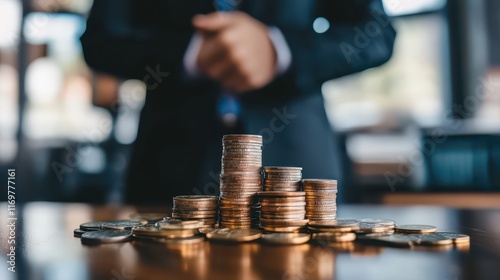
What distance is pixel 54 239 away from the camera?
31.3 inches

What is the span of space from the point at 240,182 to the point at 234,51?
1.09 feet

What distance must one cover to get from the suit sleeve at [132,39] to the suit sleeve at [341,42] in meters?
0.31

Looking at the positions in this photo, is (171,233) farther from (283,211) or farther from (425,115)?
(425,115)

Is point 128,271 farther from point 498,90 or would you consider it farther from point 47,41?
point 47,41

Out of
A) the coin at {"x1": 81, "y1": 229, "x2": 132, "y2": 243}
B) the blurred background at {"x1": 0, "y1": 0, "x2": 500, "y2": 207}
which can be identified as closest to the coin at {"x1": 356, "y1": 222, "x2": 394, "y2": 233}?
the coin at {"x1": 81, "y1": 229, "x2": 132, "y2": 243}

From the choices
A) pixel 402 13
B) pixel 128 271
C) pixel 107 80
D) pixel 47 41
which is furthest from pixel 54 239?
pixel 47 41

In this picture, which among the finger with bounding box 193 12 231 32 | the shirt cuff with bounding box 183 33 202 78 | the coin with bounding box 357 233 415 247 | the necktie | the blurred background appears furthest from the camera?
the blurred background

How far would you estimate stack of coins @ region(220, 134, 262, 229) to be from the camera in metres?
0.88

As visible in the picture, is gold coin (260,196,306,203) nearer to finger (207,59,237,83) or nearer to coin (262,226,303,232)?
coin (262,226,303,232)

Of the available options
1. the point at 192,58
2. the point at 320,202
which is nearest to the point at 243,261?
the point at 320,202

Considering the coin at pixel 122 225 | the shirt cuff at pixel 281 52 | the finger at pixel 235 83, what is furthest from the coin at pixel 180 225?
the shirt cuff at pixel 281 52

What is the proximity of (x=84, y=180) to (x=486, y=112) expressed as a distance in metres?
3.80

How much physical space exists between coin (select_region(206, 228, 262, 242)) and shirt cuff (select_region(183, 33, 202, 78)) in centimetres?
55

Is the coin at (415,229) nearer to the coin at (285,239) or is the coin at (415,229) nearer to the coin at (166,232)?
the coin at (285,239)
